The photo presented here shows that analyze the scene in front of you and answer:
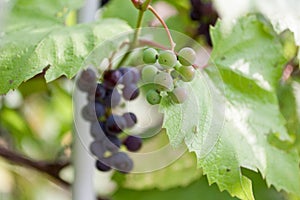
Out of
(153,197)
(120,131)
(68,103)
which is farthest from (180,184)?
(68,103)

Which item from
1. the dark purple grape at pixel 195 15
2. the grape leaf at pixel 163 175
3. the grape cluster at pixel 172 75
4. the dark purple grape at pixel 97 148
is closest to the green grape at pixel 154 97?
the grape cluster at pixel 172 75

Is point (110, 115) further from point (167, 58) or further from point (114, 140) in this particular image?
point (167, 58)

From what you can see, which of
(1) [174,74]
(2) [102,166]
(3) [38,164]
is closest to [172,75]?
(1) [174,74]

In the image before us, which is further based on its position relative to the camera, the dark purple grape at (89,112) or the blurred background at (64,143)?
the blurred background at (64,143)

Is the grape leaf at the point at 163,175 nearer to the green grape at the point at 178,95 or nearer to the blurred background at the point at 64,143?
the blurred background at the point at 64,143

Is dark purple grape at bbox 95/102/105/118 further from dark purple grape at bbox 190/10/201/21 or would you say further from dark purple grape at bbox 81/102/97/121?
dark purple grape at bbox 190/10/201/21

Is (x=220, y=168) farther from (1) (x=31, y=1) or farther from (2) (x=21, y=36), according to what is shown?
(1) (x=31, y=1)
